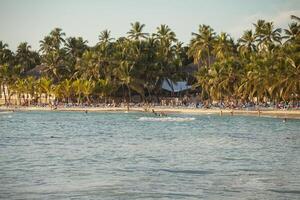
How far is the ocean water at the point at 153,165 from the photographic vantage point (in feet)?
Result: 74.9

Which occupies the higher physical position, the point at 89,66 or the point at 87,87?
the point at 89,66

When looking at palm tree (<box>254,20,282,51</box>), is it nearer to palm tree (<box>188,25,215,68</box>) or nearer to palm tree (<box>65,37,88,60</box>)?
palm tree (<box>188,25,215,68</box>)

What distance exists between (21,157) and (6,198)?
1315 centimetres

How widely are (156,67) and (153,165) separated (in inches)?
2736

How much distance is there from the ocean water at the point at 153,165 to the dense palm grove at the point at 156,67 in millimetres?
23246

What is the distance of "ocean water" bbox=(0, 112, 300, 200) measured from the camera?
74.9 feet

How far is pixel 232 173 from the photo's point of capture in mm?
27516

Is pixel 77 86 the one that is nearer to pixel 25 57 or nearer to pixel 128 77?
pixel 128 77

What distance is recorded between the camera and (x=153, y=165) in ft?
100

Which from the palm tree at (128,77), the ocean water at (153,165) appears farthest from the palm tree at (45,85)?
the ocean water at (153,165)

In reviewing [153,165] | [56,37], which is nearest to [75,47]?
[56,37]

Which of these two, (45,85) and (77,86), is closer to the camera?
(77,86)

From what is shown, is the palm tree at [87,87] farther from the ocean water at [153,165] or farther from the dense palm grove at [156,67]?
the ocean water at [153,165]

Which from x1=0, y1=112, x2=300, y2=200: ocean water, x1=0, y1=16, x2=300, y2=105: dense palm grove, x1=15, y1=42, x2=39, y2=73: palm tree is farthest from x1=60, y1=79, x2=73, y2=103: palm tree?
x1=0, y1=112, x2=300, y2=200: ocean water
